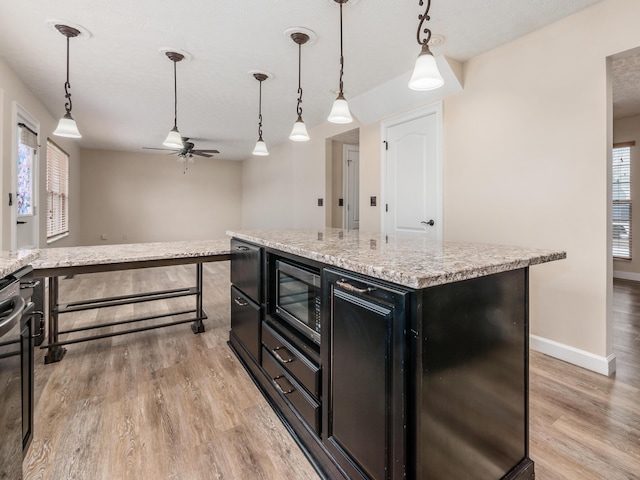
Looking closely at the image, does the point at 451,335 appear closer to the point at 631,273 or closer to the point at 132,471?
the point at 132,471

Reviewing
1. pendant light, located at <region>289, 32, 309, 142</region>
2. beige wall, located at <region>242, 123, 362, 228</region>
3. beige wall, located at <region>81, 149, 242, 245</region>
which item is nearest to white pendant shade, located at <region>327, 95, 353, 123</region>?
pendant light, located at <region>289, 32, 309, 142</region>

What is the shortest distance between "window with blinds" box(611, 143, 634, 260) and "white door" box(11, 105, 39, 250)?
294 inches

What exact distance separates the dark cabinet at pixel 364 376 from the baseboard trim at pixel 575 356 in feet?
6.65

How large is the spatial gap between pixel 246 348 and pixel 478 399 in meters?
1.55

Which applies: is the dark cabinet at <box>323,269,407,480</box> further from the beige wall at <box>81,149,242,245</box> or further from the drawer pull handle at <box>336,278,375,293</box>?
the beige wall at <box>81,149,242,245</box>

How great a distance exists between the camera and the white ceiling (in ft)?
7.09

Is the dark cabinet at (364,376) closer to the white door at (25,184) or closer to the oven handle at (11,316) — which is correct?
the oven handle at (11,316)

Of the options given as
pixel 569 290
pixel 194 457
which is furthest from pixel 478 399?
pixel 569 290

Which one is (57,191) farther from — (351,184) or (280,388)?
(280,388)

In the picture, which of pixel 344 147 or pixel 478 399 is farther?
Result: pixel 344 147

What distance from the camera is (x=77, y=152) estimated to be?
254 inches

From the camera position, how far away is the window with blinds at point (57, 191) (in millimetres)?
4715

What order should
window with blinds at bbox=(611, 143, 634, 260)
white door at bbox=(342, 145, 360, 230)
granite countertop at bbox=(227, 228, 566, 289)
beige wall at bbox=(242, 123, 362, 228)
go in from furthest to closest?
white door at bbox=(342, 145, 360, 230)
beige wall at bbox=(242, 123, 362, 228)
window with blinds at bbox=(611, 143, 634, 260)
granite countertop at bbox=(227, 228, 566, 289)

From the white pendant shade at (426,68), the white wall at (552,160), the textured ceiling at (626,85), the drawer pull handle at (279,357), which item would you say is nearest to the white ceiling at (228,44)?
the white wall at (552,160)
